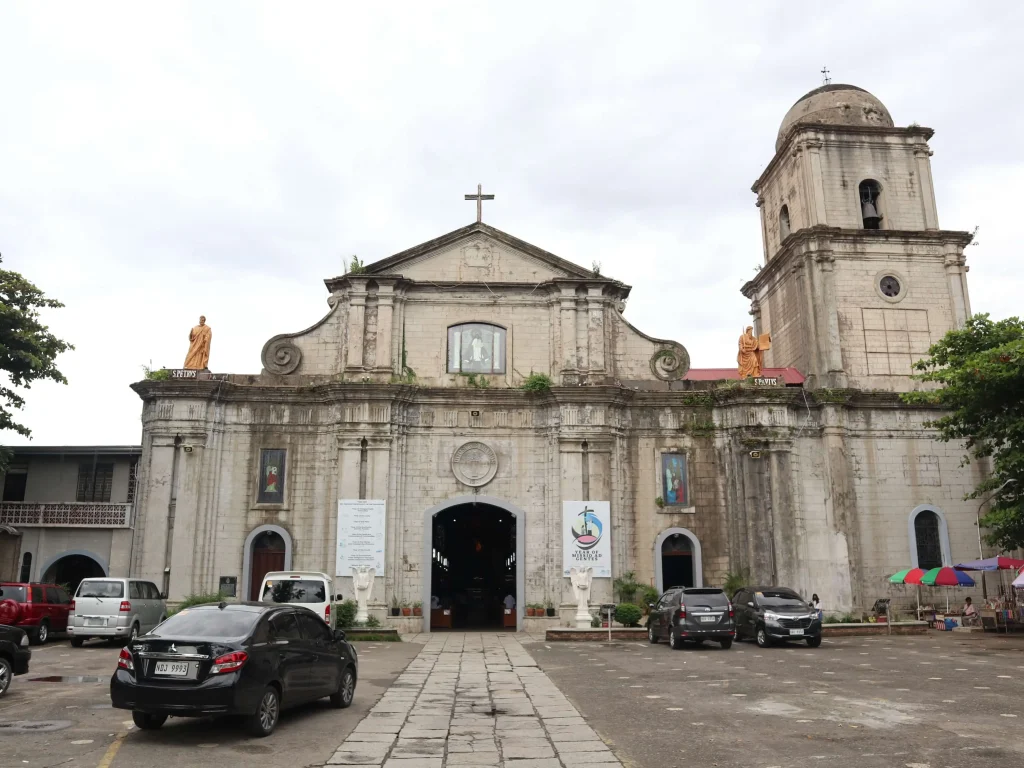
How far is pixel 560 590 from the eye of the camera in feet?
78.0

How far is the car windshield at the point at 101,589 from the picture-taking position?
19.0 m

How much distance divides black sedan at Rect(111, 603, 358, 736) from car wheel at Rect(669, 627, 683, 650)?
10.8 metres

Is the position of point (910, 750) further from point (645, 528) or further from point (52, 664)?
point (645, 528)

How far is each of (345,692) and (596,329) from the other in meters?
17.0

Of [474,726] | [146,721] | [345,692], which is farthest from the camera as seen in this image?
[345,692]

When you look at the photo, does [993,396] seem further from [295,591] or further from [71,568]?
[71,568]

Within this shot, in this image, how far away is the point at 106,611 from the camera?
18.7m

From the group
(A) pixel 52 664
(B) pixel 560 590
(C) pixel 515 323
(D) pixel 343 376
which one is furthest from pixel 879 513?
(A) pixel 52 664

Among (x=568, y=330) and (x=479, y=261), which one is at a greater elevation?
(x=479, y=261)

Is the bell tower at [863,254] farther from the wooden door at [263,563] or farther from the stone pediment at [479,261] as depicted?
the wooden door at [263,563]

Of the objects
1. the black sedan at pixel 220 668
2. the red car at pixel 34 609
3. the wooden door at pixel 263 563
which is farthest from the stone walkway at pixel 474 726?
the wooden door at pixel 263 563

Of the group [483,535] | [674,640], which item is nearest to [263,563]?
[483,535]

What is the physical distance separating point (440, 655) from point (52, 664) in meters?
7.57

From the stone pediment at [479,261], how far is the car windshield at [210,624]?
17891mm
